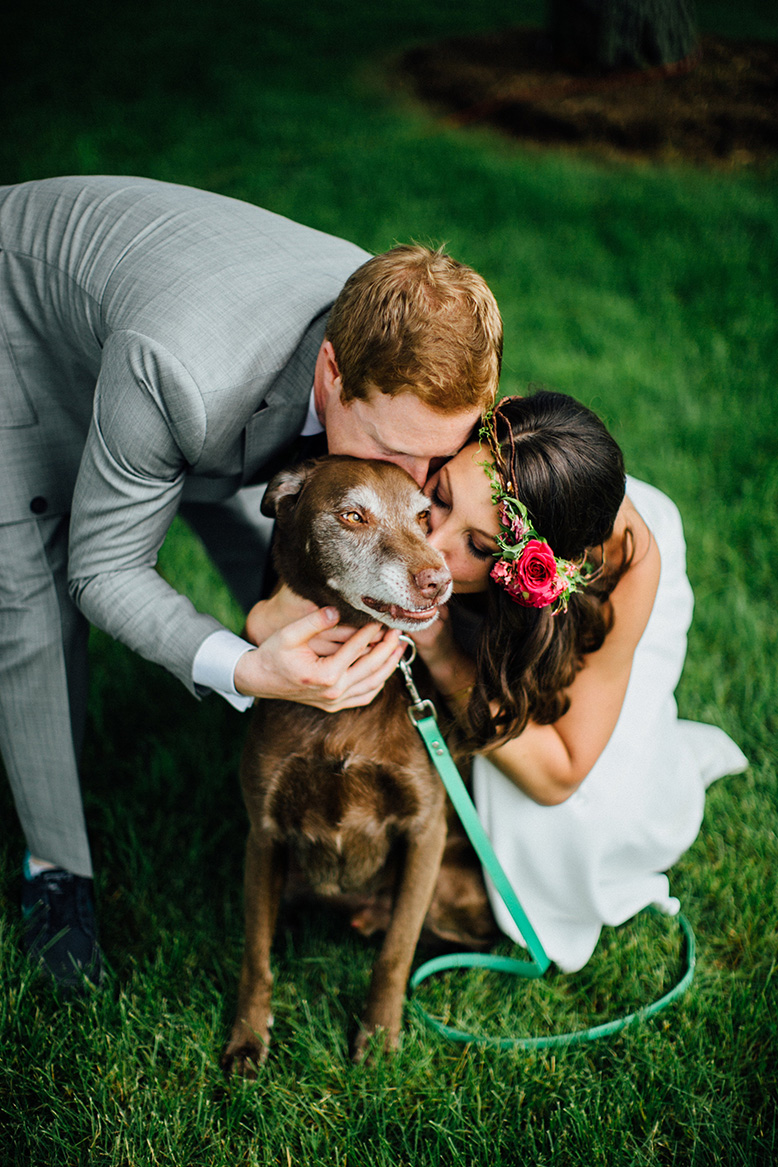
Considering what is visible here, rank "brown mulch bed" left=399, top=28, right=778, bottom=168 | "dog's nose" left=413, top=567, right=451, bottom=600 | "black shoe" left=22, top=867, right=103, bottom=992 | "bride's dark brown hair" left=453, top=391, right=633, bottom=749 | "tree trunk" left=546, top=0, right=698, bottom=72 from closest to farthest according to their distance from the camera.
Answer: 1. "dog's nose" left=413, top=567, right=451, bottom=600
2. "bride's dark brown hair" left=453, top=391, right=633, bottom=749
3. "black shoe" left=22, top=867, right=103, bottom=992
4. "brown mulch bed" left=399, top=28, right=778, bottom=168
5. "tree trunk" left=546, top=0, right=698, bottom=72

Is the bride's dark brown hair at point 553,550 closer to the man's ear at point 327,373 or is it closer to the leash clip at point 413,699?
the leash clip at point 413,699

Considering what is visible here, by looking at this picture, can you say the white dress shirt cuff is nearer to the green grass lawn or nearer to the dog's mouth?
the dog's mouth

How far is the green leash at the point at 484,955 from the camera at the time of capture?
8.20 feet

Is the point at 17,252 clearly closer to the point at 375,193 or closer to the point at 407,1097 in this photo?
the point at 407,1097

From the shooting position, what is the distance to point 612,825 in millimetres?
2818

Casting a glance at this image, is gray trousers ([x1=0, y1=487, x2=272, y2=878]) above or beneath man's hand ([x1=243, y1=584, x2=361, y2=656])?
beneath

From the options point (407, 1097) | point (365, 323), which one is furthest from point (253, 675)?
point (407, 1097)

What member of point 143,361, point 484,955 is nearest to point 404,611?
point 143,361

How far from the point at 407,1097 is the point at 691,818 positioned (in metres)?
1.37

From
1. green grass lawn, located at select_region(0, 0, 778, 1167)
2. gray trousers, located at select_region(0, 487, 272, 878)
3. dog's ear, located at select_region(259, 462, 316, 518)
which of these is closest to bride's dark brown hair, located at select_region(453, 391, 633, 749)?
dog's ear, located at select_region(259, 462, 316, 518)

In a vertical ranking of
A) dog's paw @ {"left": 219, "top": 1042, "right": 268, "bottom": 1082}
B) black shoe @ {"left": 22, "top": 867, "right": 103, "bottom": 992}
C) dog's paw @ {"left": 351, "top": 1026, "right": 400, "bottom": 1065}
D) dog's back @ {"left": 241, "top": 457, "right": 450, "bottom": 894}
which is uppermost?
dog's back @ {"left": 241, "top": 457, "right": 450, "bottom": 894}

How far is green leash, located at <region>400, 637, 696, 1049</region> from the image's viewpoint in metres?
2.50

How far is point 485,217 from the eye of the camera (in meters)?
7.50

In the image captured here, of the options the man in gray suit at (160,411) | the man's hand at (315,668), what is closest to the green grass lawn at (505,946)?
the man in gray suit at (160,411)
